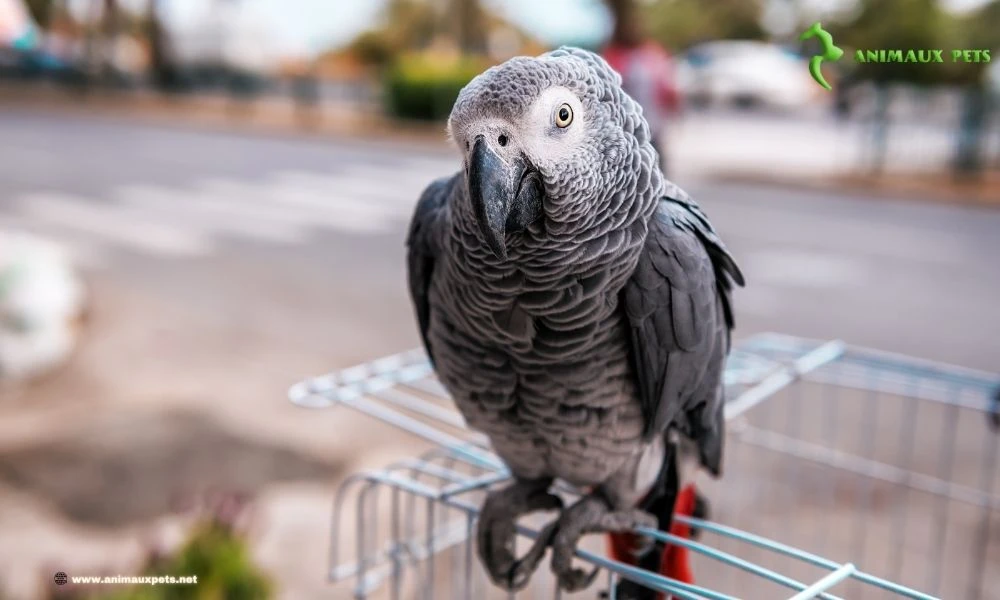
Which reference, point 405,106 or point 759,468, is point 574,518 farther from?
point 405,106

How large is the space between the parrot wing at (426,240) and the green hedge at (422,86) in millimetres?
7212

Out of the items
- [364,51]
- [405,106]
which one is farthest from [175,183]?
[364,51]

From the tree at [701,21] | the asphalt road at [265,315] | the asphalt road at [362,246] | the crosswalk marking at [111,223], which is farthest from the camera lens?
the tree at [701,21]

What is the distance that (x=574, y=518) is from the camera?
958mm

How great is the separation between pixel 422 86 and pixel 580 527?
794 cm

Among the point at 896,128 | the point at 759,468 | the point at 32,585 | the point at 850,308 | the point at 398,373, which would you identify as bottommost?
the point at 32,585

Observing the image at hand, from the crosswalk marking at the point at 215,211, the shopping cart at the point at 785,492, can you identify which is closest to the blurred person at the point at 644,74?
the shopping cart at the point at 785,492

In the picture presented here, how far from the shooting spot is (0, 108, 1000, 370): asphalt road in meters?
3.05

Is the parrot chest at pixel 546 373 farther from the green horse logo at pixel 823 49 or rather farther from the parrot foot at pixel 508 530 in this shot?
the green horse logo at pixel 823 49

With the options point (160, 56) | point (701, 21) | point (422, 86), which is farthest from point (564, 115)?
point (701, 21)

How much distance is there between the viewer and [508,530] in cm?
99

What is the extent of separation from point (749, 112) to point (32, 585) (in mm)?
10505

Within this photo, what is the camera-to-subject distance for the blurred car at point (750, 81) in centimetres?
1096

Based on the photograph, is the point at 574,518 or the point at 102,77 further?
the point at 102,77
